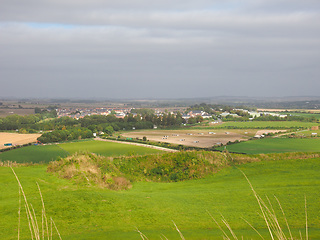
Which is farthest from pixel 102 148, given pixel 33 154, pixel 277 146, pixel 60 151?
pixel 277 146

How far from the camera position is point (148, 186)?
2002cm

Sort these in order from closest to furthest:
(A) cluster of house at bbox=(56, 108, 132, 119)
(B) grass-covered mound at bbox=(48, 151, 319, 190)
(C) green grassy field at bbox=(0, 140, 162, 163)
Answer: (B) grass-covered mound at bbox=(48, 151, 319, 190)
(C) green grassy field at bbox=(0, 140, 162, 163)
(A) cluster of house at bbox=(56, 108, 132, 119)

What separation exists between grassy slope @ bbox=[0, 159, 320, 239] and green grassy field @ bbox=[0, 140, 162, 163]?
22236mm

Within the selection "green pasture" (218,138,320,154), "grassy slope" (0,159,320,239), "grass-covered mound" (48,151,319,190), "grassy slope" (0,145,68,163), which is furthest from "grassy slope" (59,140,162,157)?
"grassy slope" (0,159,320,239)

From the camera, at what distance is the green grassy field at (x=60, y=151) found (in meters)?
40.0

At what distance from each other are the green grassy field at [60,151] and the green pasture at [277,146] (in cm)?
1434

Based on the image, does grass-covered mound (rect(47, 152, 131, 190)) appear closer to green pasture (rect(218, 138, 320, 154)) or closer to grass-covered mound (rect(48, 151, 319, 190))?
grass-covered mound (rect(48, 151, 319, 190))

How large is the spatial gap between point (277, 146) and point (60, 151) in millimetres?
35843

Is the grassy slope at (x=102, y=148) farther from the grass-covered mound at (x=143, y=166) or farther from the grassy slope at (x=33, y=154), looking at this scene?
the grass-covered mound at (x=143, y=166)

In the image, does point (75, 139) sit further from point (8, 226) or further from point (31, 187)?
point (8, 226)

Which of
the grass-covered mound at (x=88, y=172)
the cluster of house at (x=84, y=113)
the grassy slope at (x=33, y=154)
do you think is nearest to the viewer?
the grass-covered mound at (x=88, y=172)

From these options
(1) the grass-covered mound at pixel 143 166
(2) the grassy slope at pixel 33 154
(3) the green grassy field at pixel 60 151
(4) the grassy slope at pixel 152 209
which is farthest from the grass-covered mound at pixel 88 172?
(2) the grassy slope at pixel 33 154

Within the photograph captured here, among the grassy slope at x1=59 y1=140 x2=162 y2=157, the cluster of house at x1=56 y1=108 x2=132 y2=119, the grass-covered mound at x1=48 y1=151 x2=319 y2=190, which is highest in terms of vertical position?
the cluster of house at x1=56 y1=108 x2=132 y2=119

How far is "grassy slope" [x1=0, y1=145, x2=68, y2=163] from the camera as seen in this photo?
39153 mm
